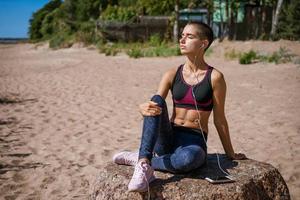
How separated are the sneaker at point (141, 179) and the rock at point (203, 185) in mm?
95

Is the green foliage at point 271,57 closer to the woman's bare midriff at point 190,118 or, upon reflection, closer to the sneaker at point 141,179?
the woman's bare midriff at point 190,118

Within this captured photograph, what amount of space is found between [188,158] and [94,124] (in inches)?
167

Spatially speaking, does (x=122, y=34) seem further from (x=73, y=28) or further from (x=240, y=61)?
(x=240, y=61)

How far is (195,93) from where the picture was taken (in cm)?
303

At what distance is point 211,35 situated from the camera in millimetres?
3111

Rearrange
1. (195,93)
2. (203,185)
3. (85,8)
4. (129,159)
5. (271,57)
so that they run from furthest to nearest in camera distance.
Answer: (85,8) < (271,57) < (129,159) < (195,93) < (203,185)

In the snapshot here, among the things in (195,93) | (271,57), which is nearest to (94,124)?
(195,93)

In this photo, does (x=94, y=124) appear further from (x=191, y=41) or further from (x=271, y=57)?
(x=271, y=57)

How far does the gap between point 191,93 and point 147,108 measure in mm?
439

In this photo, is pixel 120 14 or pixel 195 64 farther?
pixel 120 14

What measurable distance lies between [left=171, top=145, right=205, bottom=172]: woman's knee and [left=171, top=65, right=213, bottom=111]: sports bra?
1.16 feet

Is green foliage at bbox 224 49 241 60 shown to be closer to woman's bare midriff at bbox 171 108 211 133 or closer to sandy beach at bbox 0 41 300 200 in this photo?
sandy beach at bbox 0 41 300 200

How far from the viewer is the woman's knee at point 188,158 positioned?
2.82 metres

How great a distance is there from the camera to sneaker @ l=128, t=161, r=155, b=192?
2.66 metres
